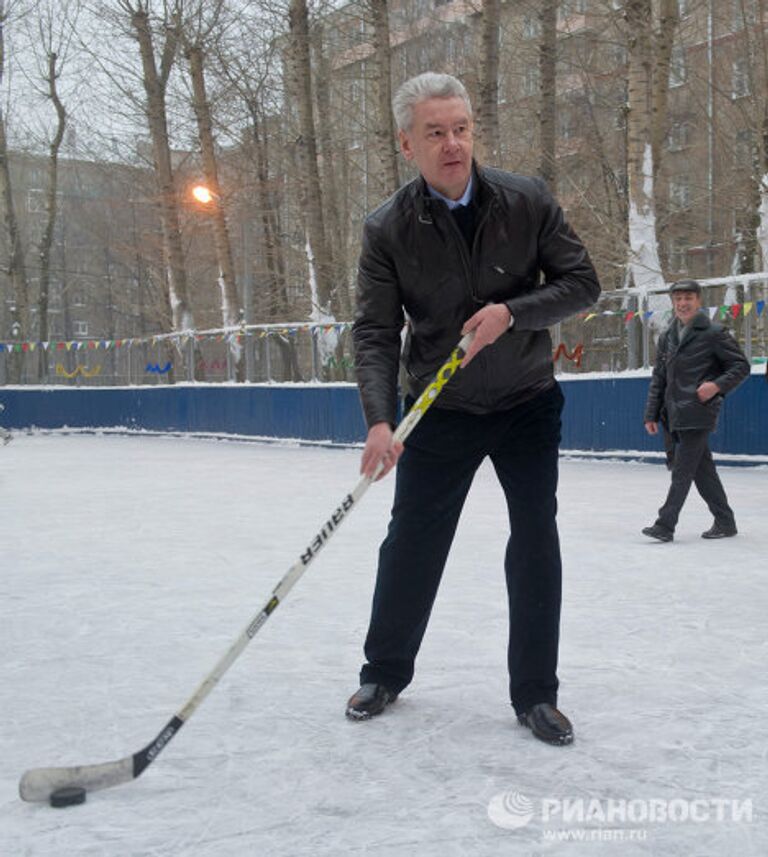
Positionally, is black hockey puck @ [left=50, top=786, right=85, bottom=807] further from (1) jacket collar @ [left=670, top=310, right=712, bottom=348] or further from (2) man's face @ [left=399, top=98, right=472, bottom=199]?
(1) jacket collar @ [left=670, top=310, right=712, bottom=348]

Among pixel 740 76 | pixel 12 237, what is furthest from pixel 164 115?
pixel 740 76

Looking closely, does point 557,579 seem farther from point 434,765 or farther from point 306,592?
point 306,592

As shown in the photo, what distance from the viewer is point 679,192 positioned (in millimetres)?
32125

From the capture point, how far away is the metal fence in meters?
11.1

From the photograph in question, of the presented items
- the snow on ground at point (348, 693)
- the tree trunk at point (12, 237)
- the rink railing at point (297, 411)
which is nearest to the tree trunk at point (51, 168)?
the tree trunk at point (12, 237)

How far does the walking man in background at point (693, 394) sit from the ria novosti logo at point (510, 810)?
415cm

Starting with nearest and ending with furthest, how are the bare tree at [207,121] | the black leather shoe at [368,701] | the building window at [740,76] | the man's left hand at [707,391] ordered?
the black leather shoe at [368,701] < the man's left hand at [707,391] < the bare tree at [207,121] < the building window at [740,76]

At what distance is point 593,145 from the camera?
77.0 ft

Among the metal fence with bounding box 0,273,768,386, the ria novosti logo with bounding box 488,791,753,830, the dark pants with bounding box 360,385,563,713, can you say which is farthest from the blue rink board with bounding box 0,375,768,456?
the ria novosti logo with bounding box 488,791,753,830

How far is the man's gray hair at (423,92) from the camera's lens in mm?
2957

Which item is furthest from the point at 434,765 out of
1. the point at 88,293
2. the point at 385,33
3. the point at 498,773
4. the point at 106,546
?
the point at 88,293

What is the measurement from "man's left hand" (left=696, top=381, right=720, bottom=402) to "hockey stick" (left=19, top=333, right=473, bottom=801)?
12.2 ft

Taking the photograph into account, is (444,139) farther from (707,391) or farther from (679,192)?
(679,192)

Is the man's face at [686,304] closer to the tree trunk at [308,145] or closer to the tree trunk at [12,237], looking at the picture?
the tree trunk at [308,145]
